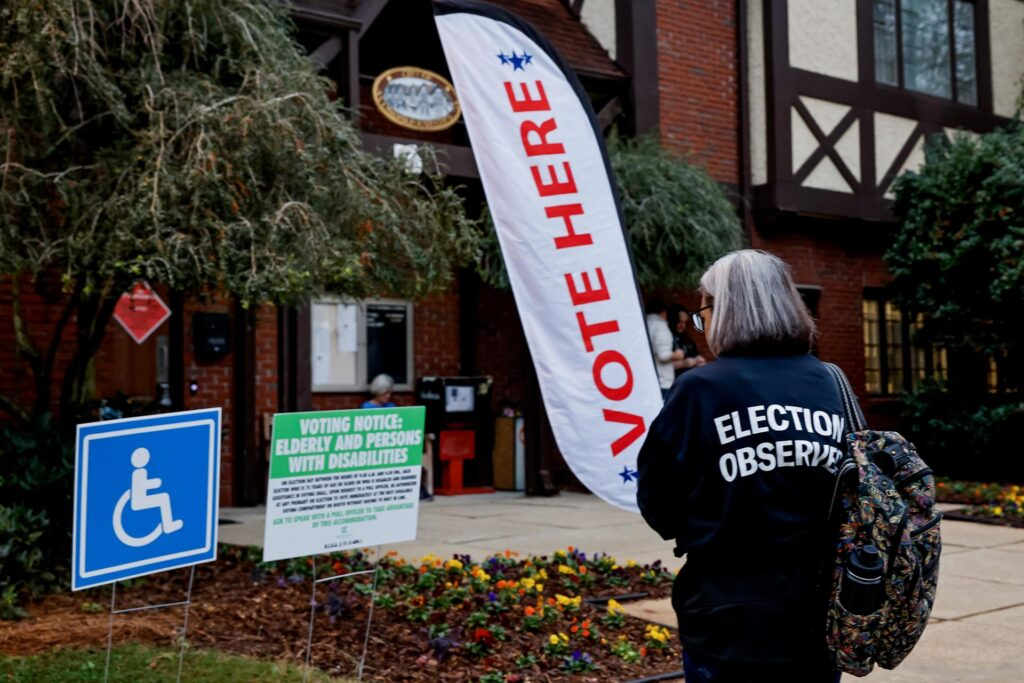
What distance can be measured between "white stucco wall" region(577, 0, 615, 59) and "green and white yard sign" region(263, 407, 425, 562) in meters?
8.88

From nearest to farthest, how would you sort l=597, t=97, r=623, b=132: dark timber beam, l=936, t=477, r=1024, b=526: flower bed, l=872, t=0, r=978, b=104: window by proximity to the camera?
1. l=936, t=477, r=1024, b=526: flower bed
2. l=597, t=97, r=623, b=132: dark timber beam
3. l=872, t=0, r=978, b=104: window

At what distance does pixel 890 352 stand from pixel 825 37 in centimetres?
452

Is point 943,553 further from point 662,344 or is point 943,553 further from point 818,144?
point 818,144

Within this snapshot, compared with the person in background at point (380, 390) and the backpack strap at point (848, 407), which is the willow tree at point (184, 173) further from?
the person in background at point (380, 390)

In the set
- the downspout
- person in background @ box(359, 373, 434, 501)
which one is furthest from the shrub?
the downspout

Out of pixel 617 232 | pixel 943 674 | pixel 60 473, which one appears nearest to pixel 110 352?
pixel 60 473

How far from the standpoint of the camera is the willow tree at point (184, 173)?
18.8 ft

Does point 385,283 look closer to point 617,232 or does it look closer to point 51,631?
point 617,232

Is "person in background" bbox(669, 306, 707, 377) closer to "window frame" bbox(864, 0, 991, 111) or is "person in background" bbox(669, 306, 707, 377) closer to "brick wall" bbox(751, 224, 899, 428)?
"brick wall" bbox(751, 224, 899, 428)

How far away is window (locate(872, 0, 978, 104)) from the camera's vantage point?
14711mm

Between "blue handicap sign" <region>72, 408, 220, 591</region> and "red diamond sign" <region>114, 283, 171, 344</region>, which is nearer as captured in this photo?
"blue handicap sign" <region>72, 408, 220, 591</region>

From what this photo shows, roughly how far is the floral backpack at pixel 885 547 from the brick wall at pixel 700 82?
1031 cm

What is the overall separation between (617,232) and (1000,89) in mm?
13033

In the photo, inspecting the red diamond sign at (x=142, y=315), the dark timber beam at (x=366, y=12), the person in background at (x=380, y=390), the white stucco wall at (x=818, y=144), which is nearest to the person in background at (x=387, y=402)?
the person in background at (x=380, y=390)
